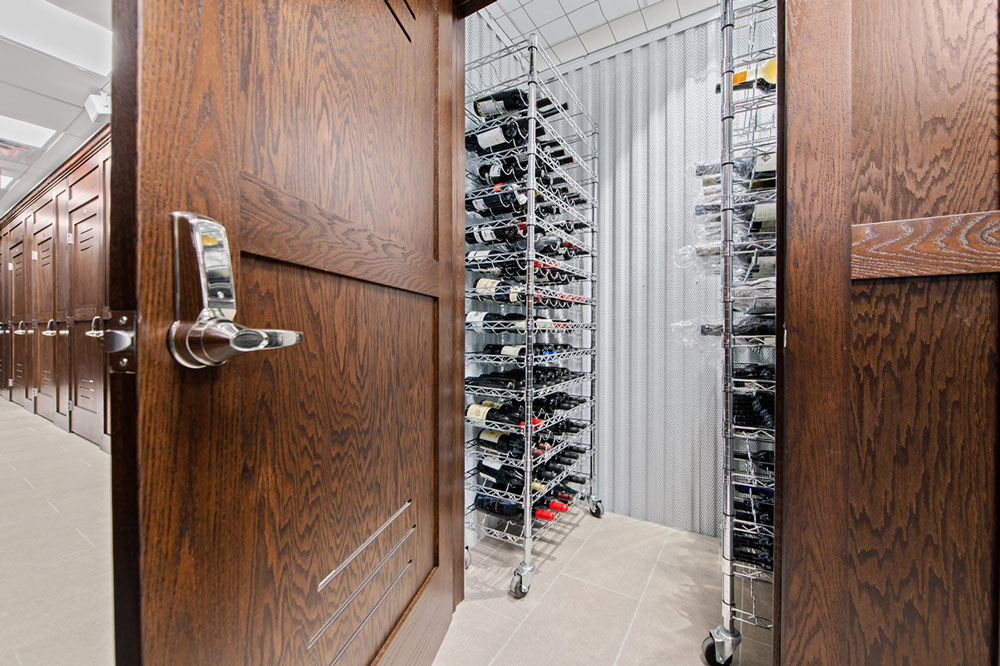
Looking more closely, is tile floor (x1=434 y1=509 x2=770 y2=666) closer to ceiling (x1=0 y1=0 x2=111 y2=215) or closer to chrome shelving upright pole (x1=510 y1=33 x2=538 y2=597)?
chrome shelving upright pole (x1=510 y1=33 x2=538 y2=597)

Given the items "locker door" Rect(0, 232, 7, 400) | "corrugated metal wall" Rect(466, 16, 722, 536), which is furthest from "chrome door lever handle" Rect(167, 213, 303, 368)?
"locker door" Rect(0, 232, 7, 400)

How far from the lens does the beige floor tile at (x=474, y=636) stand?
113 centimetres

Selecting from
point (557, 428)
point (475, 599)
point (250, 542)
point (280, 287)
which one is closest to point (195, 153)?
point (280, 287)

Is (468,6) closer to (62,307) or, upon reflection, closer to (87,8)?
(87,8)

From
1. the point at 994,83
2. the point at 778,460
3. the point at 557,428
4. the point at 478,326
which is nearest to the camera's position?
the point at 994,83

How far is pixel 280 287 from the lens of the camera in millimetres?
489

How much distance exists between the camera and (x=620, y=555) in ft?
5.54

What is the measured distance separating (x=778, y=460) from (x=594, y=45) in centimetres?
230

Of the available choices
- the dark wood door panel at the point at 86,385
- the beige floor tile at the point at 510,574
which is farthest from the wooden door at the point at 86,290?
the beige floor tile at the point at 510,574

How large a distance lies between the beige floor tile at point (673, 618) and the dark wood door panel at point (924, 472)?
0.64 metres

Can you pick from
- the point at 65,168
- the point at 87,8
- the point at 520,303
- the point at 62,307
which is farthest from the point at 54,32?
the point at 520,303

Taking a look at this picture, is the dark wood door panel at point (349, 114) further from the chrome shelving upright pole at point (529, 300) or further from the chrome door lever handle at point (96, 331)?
the chrome shelving upright pole at point (529, 300)

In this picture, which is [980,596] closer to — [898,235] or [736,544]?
[898,235]

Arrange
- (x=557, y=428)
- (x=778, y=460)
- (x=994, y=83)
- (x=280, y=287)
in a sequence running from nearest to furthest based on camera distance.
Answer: (x=280, y=287)
(x=994, y=83)
(x=778, y=460)
(x=557, y=428)
